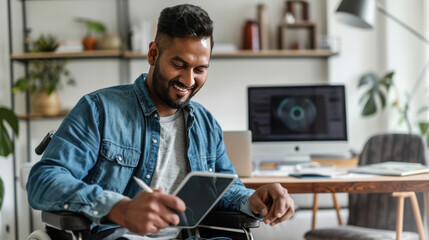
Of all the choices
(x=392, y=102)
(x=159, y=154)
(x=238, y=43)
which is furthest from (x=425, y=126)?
(x=159, y=154)

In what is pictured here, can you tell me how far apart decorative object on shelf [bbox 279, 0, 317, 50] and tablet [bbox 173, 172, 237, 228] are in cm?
309

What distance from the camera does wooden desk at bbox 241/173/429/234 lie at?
1842mm

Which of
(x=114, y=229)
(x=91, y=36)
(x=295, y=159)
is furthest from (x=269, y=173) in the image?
(x=91, y=36)

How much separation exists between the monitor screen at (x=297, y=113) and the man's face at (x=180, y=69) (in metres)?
1.08

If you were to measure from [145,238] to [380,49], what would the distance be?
138 inches

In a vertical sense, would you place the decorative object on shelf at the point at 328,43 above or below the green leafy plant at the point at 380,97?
above

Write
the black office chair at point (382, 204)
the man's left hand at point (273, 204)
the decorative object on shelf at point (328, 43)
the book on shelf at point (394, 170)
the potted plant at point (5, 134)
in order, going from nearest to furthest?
the man's left hand at point (273, 204)
the book on shelf at point (394, 170)
the black office chair at point (382, 204)
the potted plant at point (5, 134)
the decorative object on shelf at point (328, 43)

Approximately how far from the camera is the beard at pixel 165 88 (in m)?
1.39

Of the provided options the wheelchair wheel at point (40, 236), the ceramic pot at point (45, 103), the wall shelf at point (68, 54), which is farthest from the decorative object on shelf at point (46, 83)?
the wheelchair wheel at point (40, 236)

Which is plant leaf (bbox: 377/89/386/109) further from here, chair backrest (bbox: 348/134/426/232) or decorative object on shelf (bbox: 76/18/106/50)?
decorative object on shelf (bbox: 76/18/106/50)

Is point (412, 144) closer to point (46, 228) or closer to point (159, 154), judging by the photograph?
point (159, 154)

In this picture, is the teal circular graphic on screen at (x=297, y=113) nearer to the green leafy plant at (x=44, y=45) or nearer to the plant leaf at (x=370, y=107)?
the plant leaf at (x=370, y=107)

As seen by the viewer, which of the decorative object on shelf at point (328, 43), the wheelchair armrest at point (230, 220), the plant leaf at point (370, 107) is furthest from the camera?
the decorative object on shelf at point (328, 43)

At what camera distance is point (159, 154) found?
57.5 inches
